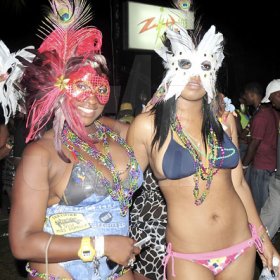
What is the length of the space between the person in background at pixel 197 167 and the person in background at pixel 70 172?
35 centimetres

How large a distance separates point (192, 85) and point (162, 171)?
59 centimetres

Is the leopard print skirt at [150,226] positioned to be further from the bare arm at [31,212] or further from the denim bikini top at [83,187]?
the bare arm at [31,212]

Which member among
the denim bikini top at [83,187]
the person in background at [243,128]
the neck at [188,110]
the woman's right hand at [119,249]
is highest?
the neck at [188,110]

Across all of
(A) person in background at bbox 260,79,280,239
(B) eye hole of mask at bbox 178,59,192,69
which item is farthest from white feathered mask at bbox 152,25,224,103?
(A) person in background at bbox 260,79,280,239

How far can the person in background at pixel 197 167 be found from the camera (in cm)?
248

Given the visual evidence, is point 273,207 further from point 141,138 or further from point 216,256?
point 141,138

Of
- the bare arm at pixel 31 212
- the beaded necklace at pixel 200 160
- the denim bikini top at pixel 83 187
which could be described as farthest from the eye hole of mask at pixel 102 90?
the beaded necklace at pixel 200 160

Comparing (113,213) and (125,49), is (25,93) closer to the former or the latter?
(113,213)

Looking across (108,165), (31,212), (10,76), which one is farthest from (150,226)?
(10,76)

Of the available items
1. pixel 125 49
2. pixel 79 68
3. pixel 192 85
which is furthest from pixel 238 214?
pixel 125 49

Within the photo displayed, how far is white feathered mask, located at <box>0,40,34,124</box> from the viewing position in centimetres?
226

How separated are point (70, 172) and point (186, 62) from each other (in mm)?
1143

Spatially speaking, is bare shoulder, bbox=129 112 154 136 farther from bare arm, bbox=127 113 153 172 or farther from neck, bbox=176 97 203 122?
neck, bbox=176 97 203 122

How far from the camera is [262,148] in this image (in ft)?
17.2
